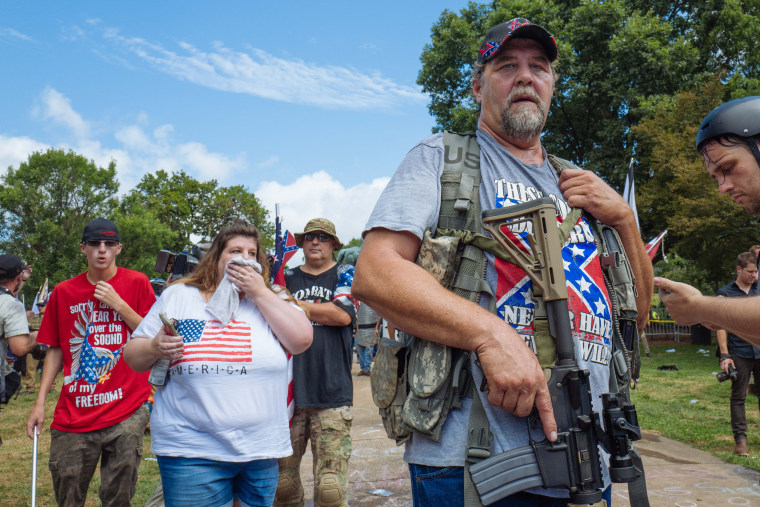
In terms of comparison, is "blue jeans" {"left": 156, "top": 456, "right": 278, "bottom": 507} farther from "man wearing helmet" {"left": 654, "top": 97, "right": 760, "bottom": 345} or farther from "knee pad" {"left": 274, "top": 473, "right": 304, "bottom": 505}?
"man wearing helmet" {"left": 654, "top": 97, "right": 760, "bottom": 345}

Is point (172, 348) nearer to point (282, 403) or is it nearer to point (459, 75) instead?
point (282, 403)

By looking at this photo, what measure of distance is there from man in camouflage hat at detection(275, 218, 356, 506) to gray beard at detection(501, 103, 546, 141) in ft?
8.01

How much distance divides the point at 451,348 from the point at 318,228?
11.6ft

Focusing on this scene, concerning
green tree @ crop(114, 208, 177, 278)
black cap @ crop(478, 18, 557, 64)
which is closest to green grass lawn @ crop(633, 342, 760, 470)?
black cap @ crop(478, 18, 557, 64)

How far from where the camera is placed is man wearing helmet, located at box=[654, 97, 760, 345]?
2262 mm

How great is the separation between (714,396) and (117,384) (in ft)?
33.2

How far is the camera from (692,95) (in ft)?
53.9

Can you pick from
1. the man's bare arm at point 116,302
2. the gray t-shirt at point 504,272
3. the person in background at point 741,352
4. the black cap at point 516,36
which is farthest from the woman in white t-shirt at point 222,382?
the person in background at point 741,352

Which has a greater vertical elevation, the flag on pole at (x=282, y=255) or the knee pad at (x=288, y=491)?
the flag on pole at (x=282, y=255)

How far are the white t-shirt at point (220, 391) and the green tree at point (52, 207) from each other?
Result: 124ft

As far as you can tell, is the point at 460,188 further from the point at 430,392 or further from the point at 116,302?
the point at 116,302

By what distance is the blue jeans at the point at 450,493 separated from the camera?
1665mm

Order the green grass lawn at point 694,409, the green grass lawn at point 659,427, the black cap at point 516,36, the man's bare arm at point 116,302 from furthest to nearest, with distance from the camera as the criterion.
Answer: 1. the green grass lawn at point 694,409
2. the green grass lawn at point 659,427
3. the man's bare arm at point 116,302
4. the black cap at point 516,36

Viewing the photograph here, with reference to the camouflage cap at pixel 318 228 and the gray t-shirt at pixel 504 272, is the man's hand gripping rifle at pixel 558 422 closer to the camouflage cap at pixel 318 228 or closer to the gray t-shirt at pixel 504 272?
the gray t-shirt at pixel 504 272
